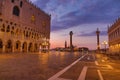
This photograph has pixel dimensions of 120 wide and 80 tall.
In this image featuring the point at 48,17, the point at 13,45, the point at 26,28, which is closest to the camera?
the point at 13,45

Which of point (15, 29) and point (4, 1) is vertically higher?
point (4, 1)

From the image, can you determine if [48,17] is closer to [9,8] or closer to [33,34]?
[33,34]

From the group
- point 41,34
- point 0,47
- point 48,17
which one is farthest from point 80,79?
point 48,17

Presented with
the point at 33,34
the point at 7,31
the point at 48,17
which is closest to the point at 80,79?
the point at 7,31

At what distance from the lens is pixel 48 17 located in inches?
2977

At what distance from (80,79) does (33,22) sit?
53924 millimetres

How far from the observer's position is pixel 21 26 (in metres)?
51.2

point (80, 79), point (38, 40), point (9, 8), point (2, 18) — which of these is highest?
point (9, 8)

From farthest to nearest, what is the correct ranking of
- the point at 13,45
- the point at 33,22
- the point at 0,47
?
the point at 33,22 → the point at 13,45 → the point at 0,47

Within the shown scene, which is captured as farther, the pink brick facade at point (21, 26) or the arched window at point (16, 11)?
the arched window at point (16, 11)

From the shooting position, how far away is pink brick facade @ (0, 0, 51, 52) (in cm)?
4234

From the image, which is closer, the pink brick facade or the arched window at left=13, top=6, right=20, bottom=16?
the pink brick facade

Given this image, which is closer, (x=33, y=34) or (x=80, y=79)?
(x=80, y=79)

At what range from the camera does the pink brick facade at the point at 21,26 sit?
139ft
